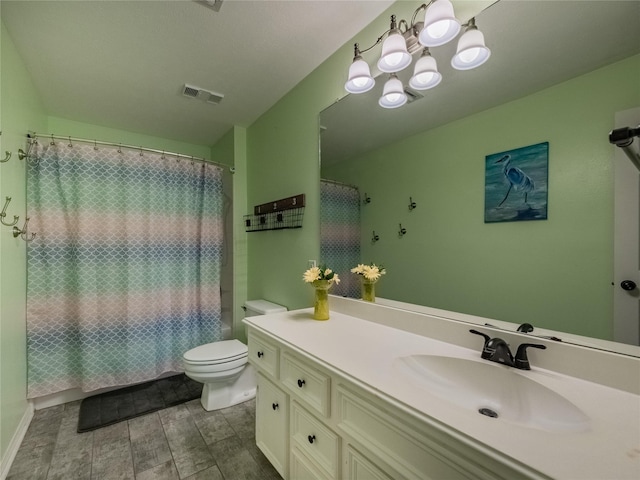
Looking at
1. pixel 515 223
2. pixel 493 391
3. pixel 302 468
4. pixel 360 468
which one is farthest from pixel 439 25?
pixel 302 468

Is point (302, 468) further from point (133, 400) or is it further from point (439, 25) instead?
point (439, 25)

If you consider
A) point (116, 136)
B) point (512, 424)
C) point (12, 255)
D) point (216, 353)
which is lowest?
point (216, 353)

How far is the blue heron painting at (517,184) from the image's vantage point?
36.1 inches

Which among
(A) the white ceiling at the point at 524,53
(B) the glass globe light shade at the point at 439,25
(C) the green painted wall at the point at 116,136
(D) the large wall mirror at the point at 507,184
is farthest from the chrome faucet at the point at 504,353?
(C) the green painted wall at the point at 116,136

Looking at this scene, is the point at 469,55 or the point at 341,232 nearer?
the point at 469,55

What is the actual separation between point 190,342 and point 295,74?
2.35 m

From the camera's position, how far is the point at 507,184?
100 cm

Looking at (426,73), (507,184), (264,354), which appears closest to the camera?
(507,184)

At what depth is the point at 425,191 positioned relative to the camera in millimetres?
1270

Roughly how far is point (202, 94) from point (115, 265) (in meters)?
1.52

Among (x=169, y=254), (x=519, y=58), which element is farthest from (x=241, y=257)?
(x=519, y=58)

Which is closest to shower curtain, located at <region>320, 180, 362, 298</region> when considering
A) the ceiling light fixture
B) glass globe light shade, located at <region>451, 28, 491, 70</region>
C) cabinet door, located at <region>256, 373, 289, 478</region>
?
the ceiling light fixture

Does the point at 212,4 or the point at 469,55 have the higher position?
the point at 212,4

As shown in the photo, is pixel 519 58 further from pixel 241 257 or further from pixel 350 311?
pixel 241 257
